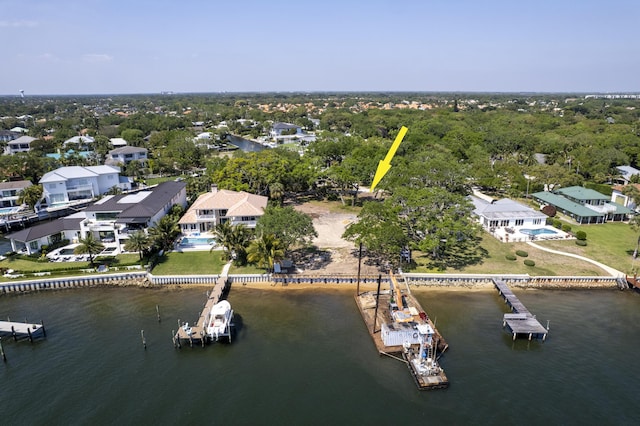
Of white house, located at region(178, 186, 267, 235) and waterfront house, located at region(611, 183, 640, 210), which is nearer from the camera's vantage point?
white house, located at region(178, 186, 267, 235)

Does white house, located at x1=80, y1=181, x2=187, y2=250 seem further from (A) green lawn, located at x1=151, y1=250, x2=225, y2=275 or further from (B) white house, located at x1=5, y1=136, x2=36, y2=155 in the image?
(B) white house, located at x1=5, y1=136, x2=36, y2=155

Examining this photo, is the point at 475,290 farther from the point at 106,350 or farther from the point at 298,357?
the point at 106,350

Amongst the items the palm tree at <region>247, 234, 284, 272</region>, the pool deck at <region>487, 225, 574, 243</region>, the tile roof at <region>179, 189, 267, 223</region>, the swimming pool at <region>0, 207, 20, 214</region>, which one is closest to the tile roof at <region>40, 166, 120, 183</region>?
the swimming pool at <region>0, 207, 20, 214</region>

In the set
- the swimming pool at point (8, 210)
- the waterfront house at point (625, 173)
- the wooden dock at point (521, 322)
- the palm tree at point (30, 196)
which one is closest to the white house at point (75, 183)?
the palm tree at point (30, 196)

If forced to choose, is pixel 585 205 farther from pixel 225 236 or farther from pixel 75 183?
pixel 75 183

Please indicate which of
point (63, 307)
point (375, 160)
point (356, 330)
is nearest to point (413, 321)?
point (356, 330)

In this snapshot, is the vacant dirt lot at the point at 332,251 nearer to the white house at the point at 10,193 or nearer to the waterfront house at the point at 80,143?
the white house at the point at 10,193
